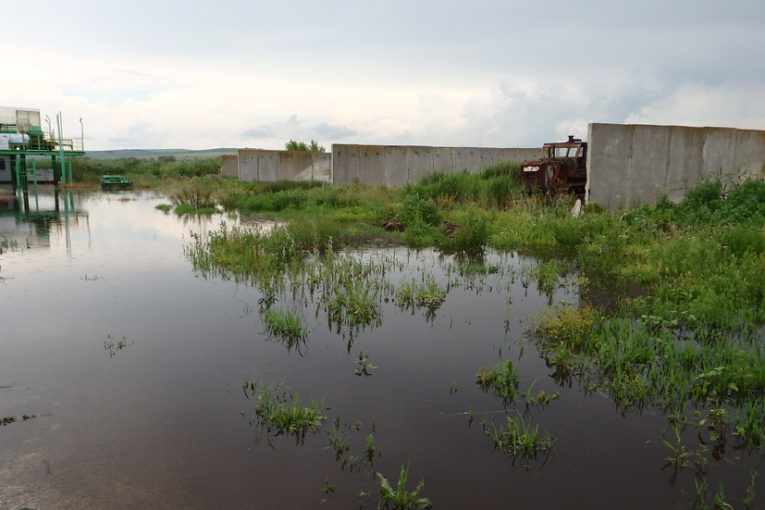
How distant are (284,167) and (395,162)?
28.7 ft

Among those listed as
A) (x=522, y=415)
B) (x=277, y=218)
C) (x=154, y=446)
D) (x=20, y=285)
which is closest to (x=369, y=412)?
(x=522, y=415)

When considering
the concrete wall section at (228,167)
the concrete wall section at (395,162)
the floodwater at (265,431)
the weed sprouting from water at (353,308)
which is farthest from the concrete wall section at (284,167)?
the weed sprouting from water at (353,308)

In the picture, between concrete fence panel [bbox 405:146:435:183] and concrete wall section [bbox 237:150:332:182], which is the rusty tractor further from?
concrete wall section [bbox 237:150:332:182]

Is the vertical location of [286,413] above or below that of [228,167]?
below

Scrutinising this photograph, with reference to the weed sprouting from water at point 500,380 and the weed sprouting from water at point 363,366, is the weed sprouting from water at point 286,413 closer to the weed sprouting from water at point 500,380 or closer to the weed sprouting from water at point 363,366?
the weed sprouting from water at point 363,366

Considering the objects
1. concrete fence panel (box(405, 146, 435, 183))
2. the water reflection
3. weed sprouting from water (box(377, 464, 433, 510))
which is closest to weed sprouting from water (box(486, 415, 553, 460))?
weed sprouting from water (box(377, 464, 433, 510))

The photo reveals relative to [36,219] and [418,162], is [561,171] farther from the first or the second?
[36,219]

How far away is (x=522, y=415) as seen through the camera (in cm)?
466

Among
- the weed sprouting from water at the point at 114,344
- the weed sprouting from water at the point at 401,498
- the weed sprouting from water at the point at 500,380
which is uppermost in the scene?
the weed sprouting from water at the point at 500,380

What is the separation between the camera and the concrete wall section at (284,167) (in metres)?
30.8

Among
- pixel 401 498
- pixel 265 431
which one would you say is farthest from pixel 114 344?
pixel 401 498

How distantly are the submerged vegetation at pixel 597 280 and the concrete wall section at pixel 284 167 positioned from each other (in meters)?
13.4

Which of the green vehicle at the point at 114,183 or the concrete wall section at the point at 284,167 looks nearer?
the concrete wall section at the point at 284,167

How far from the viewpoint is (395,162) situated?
24938 millimetres
